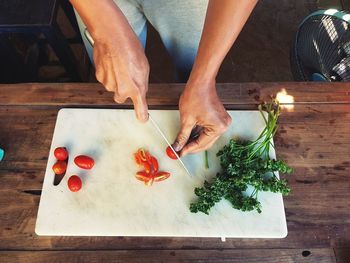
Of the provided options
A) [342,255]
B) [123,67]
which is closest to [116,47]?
[123,67]

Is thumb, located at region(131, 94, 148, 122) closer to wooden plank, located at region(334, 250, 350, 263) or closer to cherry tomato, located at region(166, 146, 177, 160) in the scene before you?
cherry tomato, located at region(166, 146, 177, 160)

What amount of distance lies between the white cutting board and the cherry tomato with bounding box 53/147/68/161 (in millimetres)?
20

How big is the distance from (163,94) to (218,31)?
35cm

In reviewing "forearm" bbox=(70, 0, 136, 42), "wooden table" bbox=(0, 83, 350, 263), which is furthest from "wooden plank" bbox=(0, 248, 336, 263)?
"forearm" bbox=(70, 0, 136, 42)

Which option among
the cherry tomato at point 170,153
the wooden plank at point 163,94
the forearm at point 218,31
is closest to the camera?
the forearm at point 218,31

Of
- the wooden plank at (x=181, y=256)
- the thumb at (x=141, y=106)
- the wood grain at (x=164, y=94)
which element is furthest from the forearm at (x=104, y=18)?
the wooden plank at (x=181, y=256)

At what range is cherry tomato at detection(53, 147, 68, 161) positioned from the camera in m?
1.04

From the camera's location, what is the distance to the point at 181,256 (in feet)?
3.08

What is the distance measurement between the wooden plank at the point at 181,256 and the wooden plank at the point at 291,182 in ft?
0.05

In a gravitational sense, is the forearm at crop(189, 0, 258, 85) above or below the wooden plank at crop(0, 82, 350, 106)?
above

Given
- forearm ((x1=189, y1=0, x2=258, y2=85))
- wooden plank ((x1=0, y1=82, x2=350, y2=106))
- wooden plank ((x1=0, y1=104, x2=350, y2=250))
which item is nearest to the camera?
forearm ((x1=189, y1=0, x2=258, y2=85))

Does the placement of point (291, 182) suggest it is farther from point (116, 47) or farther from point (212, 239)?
point (116, 47)

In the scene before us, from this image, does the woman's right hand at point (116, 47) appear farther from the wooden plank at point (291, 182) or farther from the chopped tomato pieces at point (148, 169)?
the wooden plank at point (291, 182)

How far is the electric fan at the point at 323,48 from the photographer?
1.25 meters
